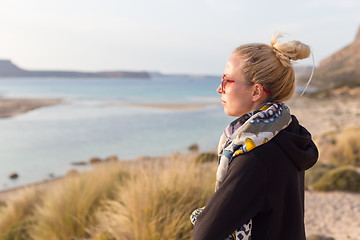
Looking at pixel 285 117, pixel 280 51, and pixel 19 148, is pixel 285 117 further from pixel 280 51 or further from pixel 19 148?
pixel 19 148

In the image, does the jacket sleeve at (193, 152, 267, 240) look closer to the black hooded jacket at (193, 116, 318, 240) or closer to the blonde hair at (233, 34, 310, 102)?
the black hooded jacket at (193, 116, 318, 240)

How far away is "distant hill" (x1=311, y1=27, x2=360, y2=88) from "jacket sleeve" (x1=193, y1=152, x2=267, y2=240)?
170 ft

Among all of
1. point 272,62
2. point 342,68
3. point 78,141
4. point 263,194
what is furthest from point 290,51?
point 342,68

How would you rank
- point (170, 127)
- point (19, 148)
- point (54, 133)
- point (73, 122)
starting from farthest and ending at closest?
point (73, 122) → point (170, 127) → point (54, 133) → point (19, 148)

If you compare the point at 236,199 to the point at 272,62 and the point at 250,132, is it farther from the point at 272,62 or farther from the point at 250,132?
the point at 272,62

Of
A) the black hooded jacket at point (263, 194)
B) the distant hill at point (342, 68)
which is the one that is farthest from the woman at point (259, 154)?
the distant hill at point (342, 68)

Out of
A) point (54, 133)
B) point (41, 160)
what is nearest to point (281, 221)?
point (41, 160)

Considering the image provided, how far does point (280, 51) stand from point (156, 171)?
3.04 m

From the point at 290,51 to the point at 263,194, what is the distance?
620 mm

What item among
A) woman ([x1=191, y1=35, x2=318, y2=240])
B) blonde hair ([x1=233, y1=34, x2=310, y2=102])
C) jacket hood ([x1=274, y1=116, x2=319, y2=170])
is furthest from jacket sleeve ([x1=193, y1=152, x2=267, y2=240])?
blonde hair ([x1=233, y1=34, x2=310, y2=102])

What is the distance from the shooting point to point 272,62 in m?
1.38

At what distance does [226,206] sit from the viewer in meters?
1.21

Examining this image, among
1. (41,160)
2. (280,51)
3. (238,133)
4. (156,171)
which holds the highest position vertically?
(280,51)

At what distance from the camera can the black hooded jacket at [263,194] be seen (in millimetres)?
1207
